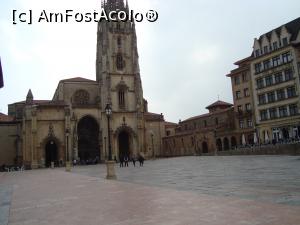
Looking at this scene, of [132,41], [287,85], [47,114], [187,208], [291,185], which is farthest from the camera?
[132,41]

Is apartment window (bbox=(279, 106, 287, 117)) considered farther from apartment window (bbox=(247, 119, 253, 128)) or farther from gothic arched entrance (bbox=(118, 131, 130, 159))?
gothic arched entrance (bbox=(118, 131, 130, 159))

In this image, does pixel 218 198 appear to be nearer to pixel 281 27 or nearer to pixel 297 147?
pixel 297 147

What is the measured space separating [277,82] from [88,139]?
1396 inches

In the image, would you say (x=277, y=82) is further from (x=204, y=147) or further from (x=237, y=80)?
(x=204, y=147)

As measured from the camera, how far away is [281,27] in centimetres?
5222

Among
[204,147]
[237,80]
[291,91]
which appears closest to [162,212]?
[291,91]

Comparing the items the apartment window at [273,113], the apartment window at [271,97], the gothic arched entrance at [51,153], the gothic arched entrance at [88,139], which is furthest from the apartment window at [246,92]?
the gothic arched entrance at [51,153]

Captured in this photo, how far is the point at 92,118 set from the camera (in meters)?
65.4

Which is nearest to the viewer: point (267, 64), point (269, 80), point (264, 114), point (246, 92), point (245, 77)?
point (269, 80)

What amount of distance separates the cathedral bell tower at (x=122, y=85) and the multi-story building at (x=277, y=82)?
22.0 metres

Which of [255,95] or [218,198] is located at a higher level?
[255,95]

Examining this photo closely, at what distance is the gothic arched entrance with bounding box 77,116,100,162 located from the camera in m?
65.5

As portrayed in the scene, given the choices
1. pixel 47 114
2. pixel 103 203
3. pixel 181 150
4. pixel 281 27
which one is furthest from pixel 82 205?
pixel 181 150

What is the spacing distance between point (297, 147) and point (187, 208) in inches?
1228
